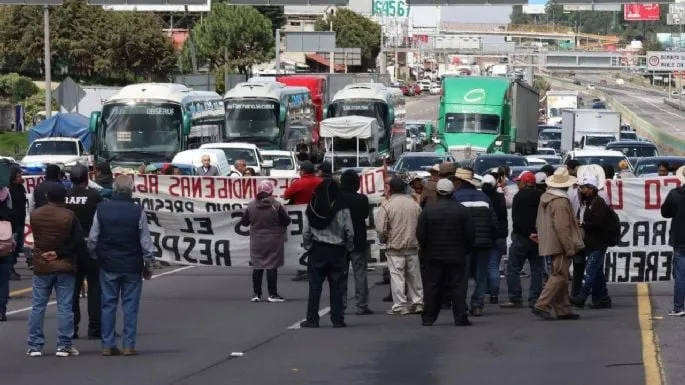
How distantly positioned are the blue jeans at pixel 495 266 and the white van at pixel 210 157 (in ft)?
40.2

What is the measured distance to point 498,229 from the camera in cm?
1834

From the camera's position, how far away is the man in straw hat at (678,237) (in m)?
16.6

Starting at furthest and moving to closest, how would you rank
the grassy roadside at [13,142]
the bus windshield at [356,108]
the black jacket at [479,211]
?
the grassy roadside at [13,142] → the bus windshield at [356,108] → the black jacket at [479,211]

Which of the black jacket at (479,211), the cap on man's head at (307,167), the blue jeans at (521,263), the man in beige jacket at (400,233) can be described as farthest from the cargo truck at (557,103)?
the man in beige jacket at (400,233)

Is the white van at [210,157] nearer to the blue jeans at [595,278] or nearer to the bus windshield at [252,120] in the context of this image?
the bus windshield at [252,120]

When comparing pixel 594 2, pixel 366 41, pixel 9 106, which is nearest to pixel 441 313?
pixel 594 2

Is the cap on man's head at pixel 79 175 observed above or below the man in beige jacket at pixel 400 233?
above

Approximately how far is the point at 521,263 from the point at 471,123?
120 ft

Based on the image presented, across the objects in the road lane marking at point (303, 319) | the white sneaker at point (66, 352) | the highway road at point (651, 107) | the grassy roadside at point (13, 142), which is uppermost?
the white sneaker at point (66, 352)

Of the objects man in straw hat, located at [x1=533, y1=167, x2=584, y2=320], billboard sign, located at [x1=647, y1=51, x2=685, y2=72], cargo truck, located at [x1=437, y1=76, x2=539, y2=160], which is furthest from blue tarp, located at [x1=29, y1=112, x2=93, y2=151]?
billboard sign, located at [x1=647, y1=51, x2=685, y2=72]

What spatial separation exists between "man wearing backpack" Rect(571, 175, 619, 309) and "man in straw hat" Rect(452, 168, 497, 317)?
113 cm

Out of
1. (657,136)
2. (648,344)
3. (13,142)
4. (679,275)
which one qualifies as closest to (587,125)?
(657,136)

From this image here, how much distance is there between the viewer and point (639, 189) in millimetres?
19844

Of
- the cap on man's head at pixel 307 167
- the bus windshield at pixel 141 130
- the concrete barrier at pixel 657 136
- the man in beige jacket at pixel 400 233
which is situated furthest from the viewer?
the concrete barrier at pixel 657 136
